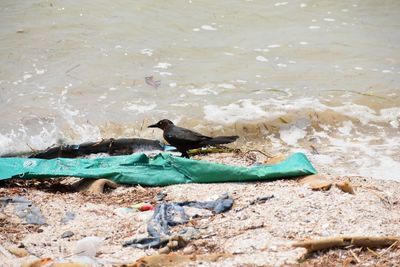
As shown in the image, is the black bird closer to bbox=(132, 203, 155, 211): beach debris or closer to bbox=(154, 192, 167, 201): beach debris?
bbox=(154, 192, 167, 201): beach debris

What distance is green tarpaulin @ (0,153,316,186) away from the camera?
5426 mm

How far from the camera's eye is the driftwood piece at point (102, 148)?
259 inches

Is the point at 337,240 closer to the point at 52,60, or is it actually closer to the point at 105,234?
the point at 105,234

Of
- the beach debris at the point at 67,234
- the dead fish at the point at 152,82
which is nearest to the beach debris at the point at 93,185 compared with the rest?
the beach debris at the point at 67,234

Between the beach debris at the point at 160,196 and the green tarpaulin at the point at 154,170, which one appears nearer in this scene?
the beach debris at the point at 160,196

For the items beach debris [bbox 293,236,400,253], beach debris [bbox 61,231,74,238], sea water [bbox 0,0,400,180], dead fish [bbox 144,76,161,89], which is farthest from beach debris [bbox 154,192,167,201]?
dead fish [bbox 144,76,161,89]

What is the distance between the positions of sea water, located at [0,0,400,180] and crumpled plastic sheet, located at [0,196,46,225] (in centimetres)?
240

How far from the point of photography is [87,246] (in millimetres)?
3992

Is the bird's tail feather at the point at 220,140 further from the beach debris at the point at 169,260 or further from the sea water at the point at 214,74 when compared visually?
the beach debris at the point at 169,260

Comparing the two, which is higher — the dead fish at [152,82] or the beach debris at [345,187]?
the beach debris at [345,187]

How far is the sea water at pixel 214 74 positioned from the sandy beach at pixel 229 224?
1705 millimetres

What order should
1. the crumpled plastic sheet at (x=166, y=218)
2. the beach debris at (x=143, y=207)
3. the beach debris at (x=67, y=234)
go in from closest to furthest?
the crumpled plastic sheet at (x=166, y=218) < the beach debris at (x=67, y=234) < the beach debris at (x=143, y=207)

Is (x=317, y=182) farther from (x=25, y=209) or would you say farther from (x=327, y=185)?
(x=25, y=209)

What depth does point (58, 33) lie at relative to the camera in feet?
35.7
